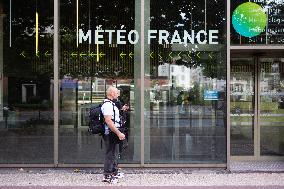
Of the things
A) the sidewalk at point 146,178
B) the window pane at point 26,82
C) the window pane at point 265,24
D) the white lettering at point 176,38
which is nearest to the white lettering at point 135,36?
the white lettering at point 176,38

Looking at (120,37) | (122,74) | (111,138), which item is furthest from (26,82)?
(111,138)

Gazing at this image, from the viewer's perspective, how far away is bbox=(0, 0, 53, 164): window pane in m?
12.1

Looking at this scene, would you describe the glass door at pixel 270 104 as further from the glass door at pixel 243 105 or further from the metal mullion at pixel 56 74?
the metal mullion at pixel 56 74

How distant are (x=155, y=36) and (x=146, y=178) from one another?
10.5 ft

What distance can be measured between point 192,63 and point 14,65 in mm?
3972

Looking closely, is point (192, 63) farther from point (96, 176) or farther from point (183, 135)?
point (96, 176)

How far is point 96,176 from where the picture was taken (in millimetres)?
11234

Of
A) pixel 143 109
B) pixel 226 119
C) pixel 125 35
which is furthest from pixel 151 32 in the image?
pixel 226 119

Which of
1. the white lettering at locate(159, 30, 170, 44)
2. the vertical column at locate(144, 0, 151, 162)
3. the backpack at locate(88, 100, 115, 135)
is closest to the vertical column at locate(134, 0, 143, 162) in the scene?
the vertical column at locate(144, 0, 151, 162)

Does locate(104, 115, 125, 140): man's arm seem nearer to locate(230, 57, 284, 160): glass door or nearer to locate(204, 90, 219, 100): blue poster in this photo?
locate(204, 90, 219, 100): blue poster

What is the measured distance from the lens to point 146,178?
11.0 metres

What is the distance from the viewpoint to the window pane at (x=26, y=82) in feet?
39.8

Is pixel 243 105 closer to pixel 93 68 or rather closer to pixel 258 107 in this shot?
pixel 258 107

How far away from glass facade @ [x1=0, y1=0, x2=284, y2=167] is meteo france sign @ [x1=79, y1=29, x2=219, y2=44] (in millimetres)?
22
